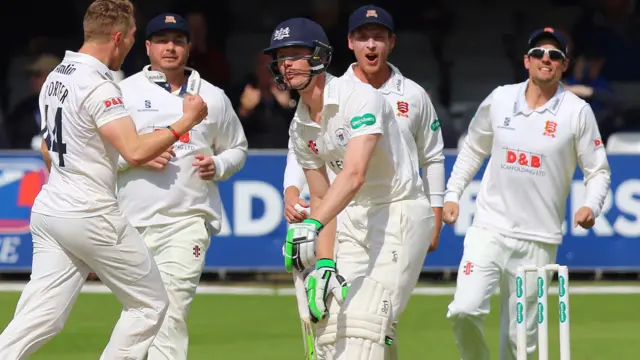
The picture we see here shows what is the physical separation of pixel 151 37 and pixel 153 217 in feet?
3.27

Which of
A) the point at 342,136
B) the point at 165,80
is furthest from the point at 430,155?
the point at 342,136

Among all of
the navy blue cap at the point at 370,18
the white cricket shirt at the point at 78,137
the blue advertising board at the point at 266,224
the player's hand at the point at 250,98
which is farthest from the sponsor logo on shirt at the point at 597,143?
the player's hand at the point at 250,98

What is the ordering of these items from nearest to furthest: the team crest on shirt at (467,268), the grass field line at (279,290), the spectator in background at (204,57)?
the team crest on shirt at (467,268)
the grass field line at (279,290)
the spectator in background at (204,57)

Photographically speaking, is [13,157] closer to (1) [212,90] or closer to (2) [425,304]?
(2) [425,304]

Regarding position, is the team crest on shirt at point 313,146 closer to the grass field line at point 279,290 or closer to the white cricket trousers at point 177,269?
the white cricket trousers at point 177,269

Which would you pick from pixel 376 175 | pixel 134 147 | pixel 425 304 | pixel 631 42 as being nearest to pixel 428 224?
pixel 376 175

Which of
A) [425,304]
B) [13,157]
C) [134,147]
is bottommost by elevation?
[425,304]

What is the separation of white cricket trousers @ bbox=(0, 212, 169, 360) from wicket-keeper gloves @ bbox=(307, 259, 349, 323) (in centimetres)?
89

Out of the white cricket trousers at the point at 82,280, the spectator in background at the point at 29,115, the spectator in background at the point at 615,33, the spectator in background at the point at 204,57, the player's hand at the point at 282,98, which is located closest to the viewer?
the white cricket trousers at the point at 82,280

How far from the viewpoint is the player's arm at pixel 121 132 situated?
Result: 5582 millimetres

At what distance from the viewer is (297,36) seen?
17.9 feet

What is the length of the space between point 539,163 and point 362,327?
194 centimetres

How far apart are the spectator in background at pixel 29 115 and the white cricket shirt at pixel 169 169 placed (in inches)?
269

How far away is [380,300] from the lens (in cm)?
548
